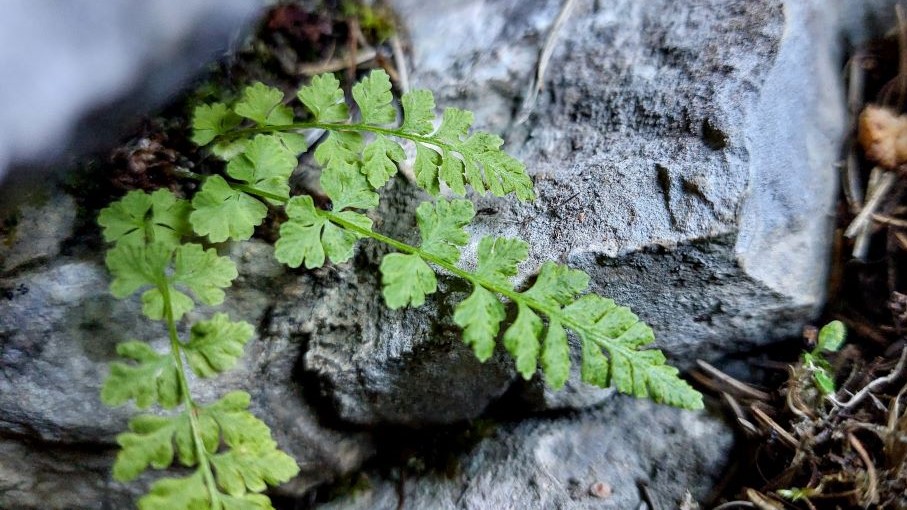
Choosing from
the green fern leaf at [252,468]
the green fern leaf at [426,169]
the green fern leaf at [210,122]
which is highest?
the green fern leaf at [210,122]

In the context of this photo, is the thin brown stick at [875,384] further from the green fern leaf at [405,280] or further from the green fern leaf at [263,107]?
the green fern leaf at [263,107]

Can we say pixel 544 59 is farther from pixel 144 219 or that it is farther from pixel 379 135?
pixel 144 219

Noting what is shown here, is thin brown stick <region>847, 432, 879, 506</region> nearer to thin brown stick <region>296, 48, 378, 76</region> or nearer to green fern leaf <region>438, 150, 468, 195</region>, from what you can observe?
green fern leaf <region>438, 150, 468, 195</region>

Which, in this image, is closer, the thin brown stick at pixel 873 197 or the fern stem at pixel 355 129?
the fern stem at pixel 355 129

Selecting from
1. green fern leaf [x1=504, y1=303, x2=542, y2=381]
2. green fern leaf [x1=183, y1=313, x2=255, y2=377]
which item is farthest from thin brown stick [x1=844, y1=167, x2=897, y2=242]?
green fern leaf [x1=183, y1=313, x2=255, y2=377]

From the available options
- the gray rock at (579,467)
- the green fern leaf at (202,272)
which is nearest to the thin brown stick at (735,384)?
the gray rock at (579,467)

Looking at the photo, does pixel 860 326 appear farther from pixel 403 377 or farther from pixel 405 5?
pixel 405 5

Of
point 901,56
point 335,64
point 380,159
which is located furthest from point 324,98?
point 901,56

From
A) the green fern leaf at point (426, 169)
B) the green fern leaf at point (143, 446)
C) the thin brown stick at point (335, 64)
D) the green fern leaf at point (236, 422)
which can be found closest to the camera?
the green fern leaf at point (143, 446)
